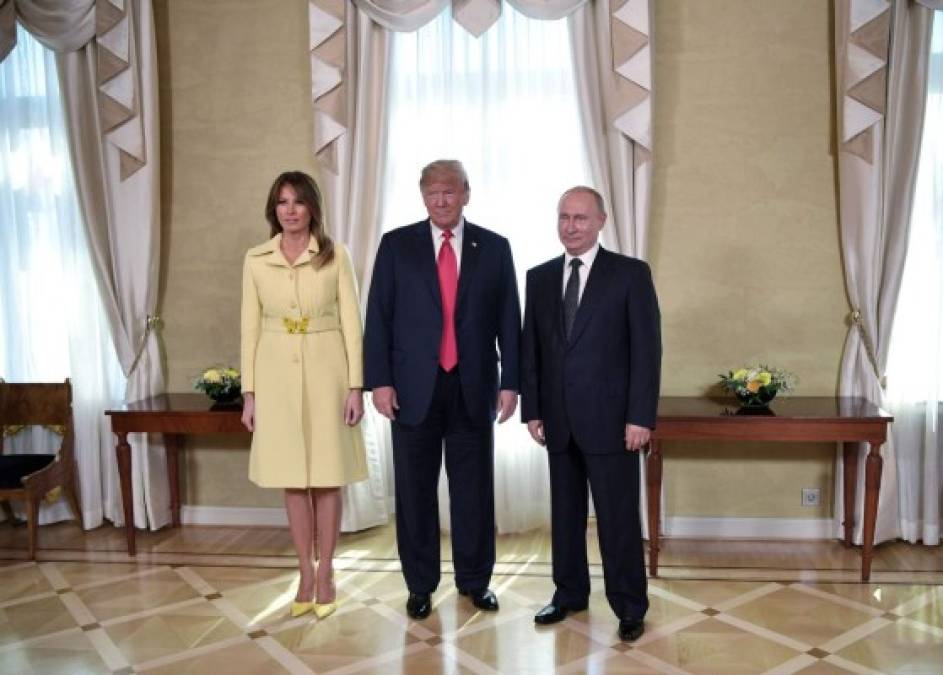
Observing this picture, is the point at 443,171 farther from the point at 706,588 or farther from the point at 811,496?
the point at 811,496

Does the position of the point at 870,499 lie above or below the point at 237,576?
above

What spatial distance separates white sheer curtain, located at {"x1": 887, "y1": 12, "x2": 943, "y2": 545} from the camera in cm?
421

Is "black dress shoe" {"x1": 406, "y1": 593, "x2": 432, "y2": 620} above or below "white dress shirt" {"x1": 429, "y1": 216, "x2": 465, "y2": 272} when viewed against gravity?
below

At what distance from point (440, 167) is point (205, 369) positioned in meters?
2.12

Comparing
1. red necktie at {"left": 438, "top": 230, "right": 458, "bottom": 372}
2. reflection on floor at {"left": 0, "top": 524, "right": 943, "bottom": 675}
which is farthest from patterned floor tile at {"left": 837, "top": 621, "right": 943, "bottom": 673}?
red necktie at {"left": 438, "top": 230, "right": 458, "bottom": 372}

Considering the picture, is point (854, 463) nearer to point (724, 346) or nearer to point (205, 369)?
point (724, 346)

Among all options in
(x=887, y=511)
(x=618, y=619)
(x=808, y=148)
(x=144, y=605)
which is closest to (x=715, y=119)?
(x=808, y=148)

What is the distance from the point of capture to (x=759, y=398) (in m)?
3.94

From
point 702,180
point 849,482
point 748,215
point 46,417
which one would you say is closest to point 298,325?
point 46,417

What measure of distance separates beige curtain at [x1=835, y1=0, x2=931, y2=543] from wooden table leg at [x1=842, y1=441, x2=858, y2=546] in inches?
1.2

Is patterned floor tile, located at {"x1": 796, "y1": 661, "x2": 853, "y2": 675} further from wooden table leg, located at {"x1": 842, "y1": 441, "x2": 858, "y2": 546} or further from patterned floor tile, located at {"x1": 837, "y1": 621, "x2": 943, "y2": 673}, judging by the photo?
wooden table leg, located at {"x1": 842, "y1": 441, "x2": 858, "y2": 546}

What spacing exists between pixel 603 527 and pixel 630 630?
0.40 meters

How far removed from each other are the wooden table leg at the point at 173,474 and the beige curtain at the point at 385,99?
0.95 m

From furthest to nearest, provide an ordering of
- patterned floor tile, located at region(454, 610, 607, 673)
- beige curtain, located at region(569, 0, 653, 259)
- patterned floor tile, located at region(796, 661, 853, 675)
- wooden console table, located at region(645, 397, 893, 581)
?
1. beige curtain, located at region(569, 0, 653, 259)
2. wooden console table, located at region(645, 397, 893, 581)
3. patterned floor tile, located at region(454, 610, 607, 673)
4. patterned floor tile, located at region(796, 661, 853, 675)
